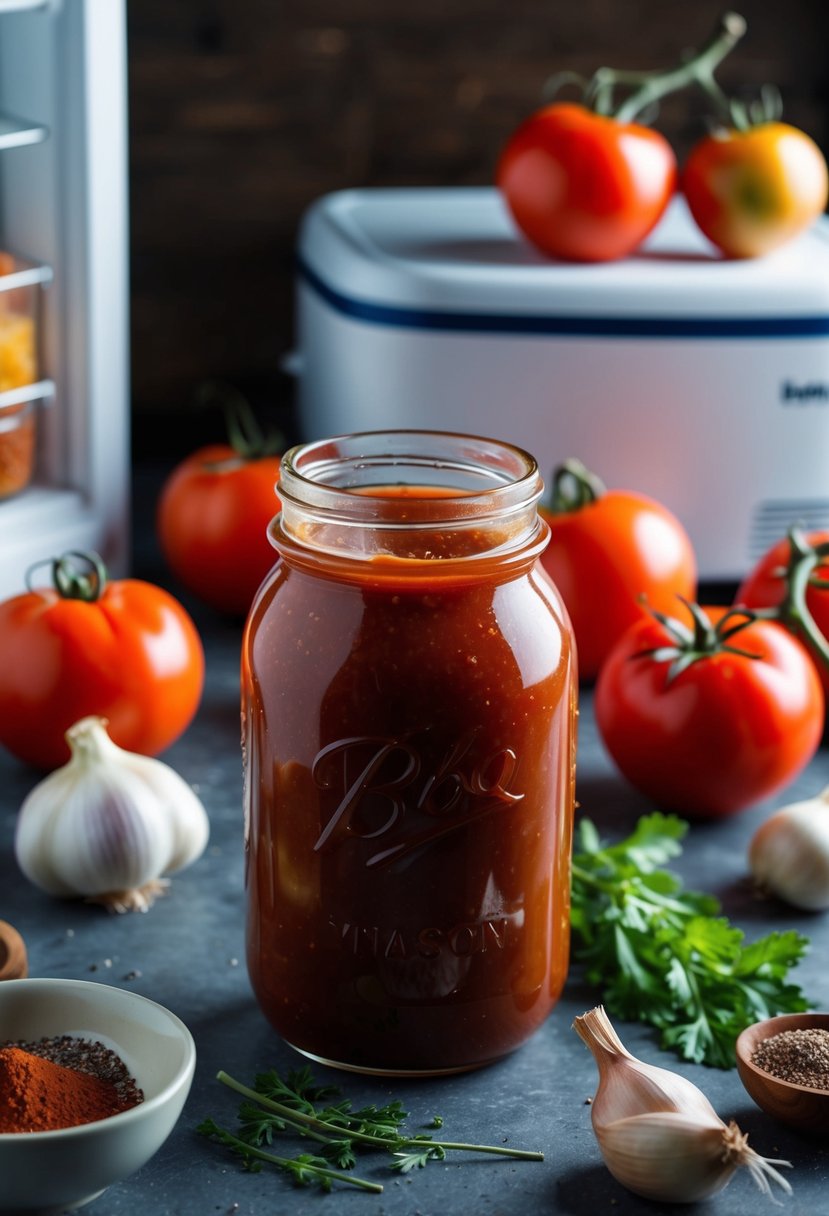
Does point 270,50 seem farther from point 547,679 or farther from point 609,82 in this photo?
point 547,679

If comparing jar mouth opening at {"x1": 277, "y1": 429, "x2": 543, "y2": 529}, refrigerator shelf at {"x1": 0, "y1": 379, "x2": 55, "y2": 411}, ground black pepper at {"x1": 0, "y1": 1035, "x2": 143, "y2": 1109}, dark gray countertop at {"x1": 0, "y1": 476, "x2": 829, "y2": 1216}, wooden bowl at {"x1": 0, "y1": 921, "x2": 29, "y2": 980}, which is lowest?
dark gray countertop at {"x1": 0, "y1": 476, "x2": 829, "y2": 1216}

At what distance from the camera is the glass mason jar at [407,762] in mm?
785

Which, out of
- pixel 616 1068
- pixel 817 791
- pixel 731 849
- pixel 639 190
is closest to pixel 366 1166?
pixel 616 1068

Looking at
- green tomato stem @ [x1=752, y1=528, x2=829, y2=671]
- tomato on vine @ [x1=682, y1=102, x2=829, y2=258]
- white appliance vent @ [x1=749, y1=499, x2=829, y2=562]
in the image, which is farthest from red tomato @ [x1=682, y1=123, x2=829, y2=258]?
green tomato stem @ [x1=752, y1=528, x2=829, y2=671]

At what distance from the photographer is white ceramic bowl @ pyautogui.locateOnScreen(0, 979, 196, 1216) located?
690 millimetres

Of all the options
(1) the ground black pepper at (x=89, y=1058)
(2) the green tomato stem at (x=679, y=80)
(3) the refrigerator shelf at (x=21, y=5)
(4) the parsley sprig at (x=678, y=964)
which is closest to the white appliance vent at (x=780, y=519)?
(2) the green tomato stem at (x=679, y=80)

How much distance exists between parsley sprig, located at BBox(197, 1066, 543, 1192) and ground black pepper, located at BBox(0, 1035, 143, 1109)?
2.0 inches

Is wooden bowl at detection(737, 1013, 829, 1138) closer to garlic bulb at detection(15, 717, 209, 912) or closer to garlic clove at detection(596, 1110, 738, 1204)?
garlic clove at detection(596, 1110, 738, 1204)

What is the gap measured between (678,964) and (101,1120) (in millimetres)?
349

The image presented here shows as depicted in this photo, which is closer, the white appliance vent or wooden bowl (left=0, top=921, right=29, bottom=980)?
wooden bowl (left=0, top=921, right=29, bottom=980)

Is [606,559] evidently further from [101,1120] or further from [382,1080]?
[101,1120]

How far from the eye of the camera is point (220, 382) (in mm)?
1887

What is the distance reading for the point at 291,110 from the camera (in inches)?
70.3

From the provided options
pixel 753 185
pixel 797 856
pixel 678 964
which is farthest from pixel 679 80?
pixel 678 964
